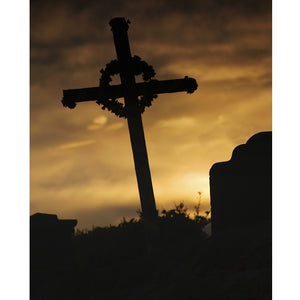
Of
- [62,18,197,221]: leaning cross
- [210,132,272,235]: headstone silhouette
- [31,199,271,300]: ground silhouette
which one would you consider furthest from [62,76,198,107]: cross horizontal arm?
[31,199,271,300]: ground silhouette

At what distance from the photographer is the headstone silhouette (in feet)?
23.1

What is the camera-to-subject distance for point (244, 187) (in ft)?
23.8

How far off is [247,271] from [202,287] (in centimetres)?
51

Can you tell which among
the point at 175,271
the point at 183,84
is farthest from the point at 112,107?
the point at 175,271

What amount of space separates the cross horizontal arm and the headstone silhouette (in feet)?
4.09

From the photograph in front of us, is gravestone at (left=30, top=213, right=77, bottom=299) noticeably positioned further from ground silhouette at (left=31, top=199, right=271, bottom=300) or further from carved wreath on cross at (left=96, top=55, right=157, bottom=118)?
carved wreath on cross at (left=96, top=55, right=157, bottom=118)

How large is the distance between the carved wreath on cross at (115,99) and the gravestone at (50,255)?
6.46ft

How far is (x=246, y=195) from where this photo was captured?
7199 mm

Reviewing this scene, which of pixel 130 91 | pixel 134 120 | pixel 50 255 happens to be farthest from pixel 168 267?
pixel 130 91

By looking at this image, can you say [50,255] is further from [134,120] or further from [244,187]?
[244,187]

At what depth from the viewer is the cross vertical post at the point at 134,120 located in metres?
6.77

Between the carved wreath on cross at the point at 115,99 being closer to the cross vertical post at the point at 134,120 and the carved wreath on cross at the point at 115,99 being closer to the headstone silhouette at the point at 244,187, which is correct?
the cross vertical post at the point at 134,120

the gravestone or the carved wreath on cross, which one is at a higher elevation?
the carved wreath on cross
